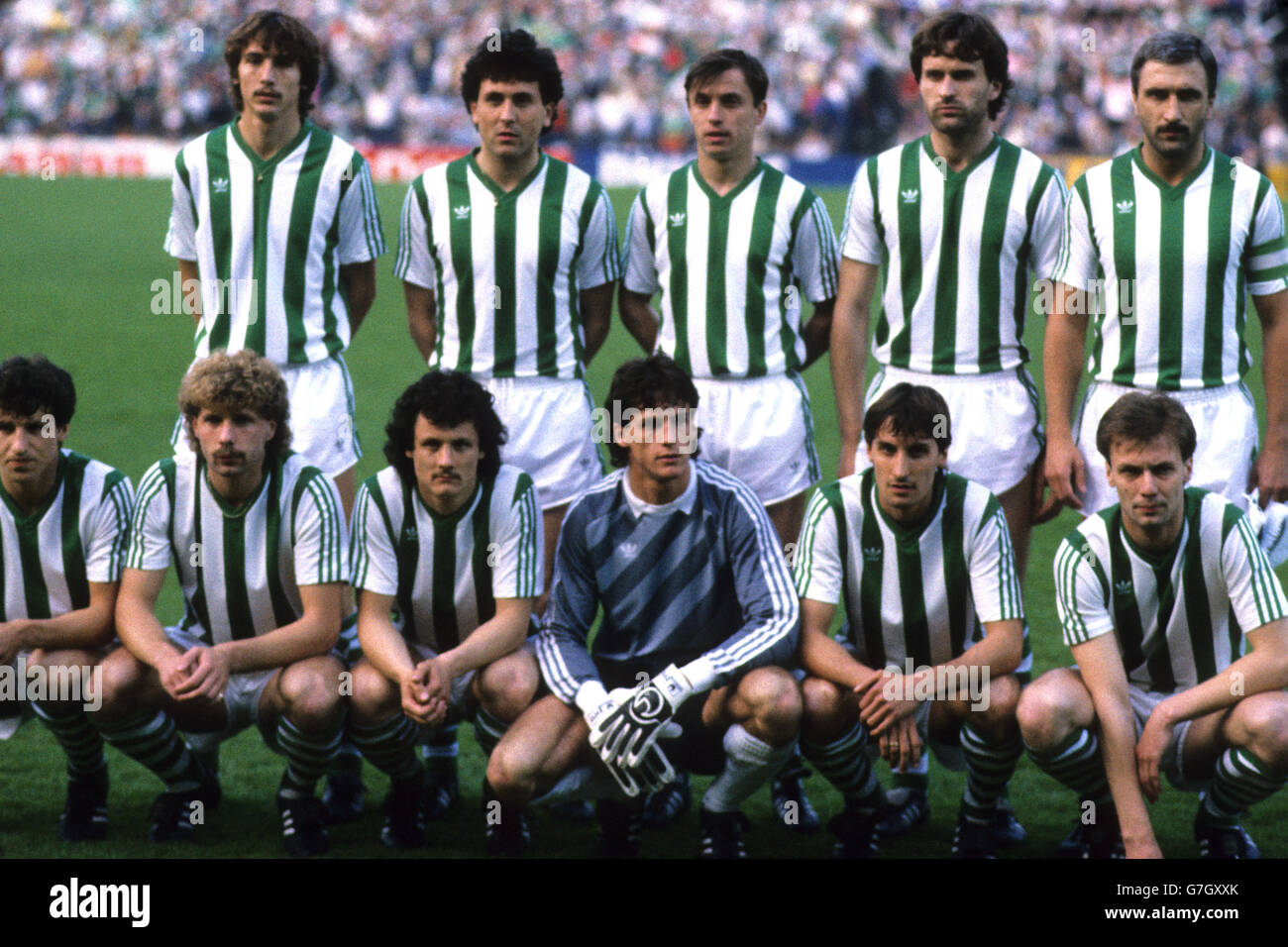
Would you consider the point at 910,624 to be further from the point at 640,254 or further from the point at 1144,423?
the point at 640,254

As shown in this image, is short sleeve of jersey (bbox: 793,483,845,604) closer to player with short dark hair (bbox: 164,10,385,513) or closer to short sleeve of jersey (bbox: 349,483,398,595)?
short sleeve of jersey (bbox: 349,483,398,595)

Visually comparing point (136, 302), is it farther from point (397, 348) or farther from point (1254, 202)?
point (1254, 202)

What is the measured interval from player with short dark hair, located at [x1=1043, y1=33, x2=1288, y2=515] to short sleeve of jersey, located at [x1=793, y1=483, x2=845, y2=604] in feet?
1.97

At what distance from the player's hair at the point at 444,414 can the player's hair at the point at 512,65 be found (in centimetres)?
81

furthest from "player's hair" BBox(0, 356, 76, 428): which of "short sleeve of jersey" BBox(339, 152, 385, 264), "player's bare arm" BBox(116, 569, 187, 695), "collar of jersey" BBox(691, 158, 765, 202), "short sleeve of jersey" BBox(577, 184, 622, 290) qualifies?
"collar of jersey" BBox(691, 158, 765, 202)

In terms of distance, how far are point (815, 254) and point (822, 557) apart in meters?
0.93

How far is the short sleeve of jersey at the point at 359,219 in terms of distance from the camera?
4.43m

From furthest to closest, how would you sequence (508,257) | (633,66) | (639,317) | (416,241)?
(633,66) < (639,317) < (416,241) < (508,257)

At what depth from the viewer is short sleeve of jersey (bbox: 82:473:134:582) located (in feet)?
12.7

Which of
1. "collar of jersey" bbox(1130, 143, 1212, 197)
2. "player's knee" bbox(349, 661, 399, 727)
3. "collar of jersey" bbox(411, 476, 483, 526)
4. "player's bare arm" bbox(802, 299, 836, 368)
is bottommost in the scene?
"player's knee" bbox(349, 661, 399, 727)

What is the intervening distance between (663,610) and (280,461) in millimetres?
954

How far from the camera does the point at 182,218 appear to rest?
4422mm

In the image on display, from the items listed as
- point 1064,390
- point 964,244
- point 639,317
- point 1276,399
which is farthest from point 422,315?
point 1276,399
